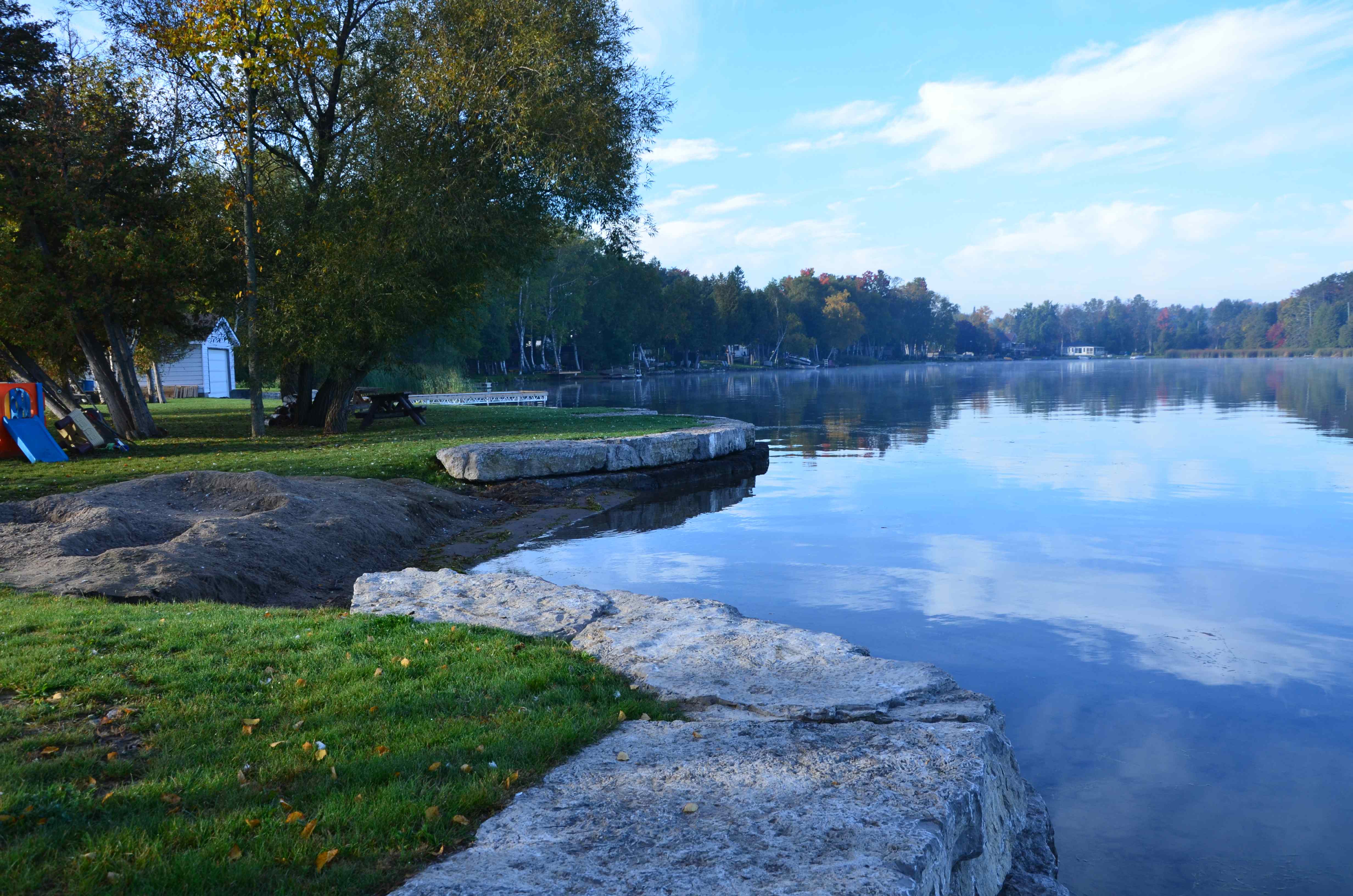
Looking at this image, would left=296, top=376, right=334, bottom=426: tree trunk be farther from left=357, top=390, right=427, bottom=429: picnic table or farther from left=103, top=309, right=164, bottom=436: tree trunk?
left=103, top=309, right=164, bottom=436: tree trunk

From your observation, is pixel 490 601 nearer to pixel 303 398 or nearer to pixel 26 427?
pixel 26 427

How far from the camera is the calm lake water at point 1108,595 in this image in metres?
5.52

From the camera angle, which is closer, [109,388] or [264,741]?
[264,741]

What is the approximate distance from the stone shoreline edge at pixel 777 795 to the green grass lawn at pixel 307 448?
36.6 ft

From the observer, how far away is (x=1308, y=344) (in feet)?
577

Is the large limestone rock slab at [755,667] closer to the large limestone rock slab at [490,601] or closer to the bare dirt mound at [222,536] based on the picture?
the large limestone rock slab at [490,601]

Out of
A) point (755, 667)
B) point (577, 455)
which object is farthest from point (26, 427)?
point (755, 667)

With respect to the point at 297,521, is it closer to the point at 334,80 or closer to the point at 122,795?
the point at 122,795

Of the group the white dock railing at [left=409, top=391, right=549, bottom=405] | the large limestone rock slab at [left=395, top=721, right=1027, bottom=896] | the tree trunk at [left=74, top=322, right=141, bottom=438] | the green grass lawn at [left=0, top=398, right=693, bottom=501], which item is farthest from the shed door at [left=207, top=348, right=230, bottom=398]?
the large limestone rock slab at [left=395, top=721, right=1027, bottom=896]

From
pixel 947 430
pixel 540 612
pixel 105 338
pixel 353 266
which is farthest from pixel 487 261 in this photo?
pixel 540 612

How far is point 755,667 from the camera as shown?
611 centimetres

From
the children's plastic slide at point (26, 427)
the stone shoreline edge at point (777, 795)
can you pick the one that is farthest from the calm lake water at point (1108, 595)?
the children's plastic slide at point (26, 427)

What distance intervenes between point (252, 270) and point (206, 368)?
119 ft

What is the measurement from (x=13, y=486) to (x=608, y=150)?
14071mm
